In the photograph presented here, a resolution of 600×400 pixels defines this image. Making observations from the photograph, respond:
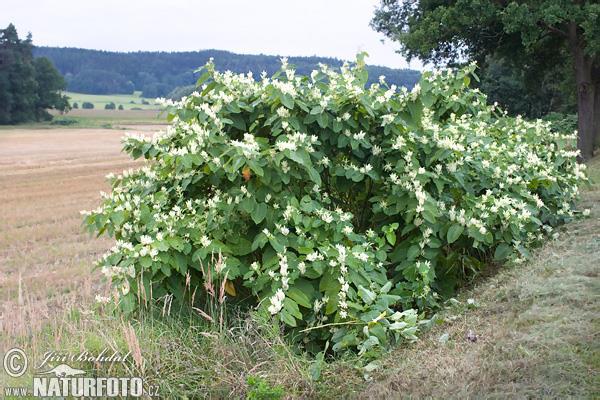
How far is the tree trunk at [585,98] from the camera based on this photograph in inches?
640

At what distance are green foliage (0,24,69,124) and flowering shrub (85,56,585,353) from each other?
6785 cm

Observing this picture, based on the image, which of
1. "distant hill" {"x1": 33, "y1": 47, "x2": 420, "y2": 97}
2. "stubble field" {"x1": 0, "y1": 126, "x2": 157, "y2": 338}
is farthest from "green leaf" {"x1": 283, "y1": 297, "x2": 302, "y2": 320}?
"distant hill" {"x1": 33, "y1": 47, "x2": 420, "y2": 97}

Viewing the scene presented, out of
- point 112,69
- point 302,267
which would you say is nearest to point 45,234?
point 302,267

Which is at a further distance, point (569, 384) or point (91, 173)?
point (91, 173)

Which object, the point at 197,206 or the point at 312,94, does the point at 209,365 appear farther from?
the point at 312,94

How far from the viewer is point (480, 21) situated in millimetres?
15883

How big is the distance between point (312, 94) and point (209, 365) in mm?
2245

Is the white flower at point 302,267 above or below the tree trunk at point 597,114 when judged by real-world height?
below

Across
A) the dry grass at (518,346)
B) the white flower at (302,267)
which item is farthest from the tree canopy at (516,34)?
the white flower at (302,267)

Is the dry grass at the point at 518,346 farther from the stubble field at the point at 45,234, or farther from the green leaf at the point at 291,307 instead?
the stubble field at the point at 45,234

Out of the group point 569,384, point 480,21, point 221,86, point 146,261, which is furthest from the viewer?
point 480,21

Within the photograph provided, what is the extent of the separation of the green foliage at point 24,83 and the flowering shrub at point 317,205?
67.8m

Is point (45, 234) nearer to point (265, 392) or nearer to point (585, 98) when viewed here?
point (265, 392)

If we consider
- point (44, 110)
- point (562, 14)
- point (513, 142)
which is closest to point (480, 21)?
point (562, 14)
